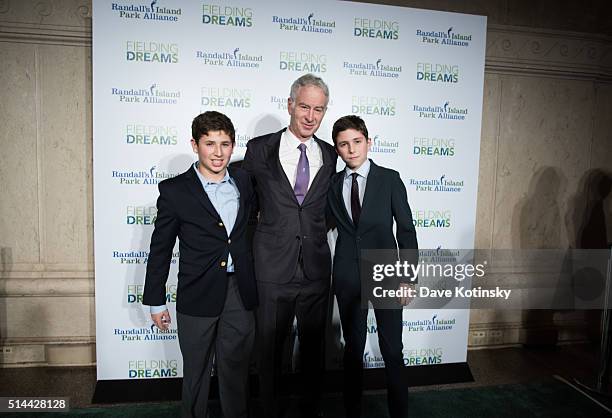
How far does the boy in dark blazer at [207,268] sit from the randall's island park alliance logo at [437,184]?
1.51 meters

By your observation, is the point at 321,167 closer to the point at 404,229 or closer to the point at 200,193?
the point at 404,229

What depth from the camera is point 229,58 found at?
2.88m

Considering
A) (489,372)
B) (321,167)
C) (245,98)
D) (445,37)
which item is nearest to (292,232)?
(321,167)

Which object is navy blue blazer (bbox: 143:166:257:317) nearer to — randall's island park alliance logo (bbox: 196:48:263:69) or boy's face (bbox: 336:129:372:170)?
boy's face (bbox: 336:129:372:170)

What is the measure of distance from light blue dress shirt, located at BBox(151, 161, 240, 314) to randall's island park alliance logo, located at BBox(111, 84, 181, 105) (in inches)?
37.6

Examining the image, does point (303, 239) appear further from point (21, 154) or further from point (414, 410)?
point (21, 154)

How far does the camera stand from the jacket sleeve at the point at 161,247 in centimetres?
203

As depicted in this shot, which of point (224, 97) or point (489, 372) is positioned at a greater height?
point (224, 97)

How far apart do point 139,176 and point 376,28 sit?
1.96 meters

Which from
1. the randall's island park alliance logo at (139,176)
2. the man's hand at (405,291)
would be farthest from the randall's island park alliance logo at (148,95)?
the man's hand at (405,291)

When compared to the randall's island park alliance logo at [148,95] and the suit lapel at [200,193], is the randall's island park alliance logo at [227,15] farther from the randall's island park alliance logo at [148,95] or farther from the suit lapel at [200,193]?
the suit lapel at [200,193]

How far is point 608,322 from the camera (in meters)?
3.06

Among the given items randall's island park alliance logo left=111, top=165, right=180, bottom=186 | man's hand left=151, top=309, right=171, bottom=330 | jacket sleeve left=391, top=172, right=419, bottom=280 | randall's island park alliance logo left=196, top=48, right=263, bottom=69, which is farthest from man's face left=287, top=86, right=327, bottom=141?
man's hand left=151, top=309, right=171, bottom=330

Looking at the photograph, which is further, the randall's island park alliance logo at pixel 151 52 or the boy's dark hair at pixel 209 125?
the randall's island park alliance logo at pixel 151 52
